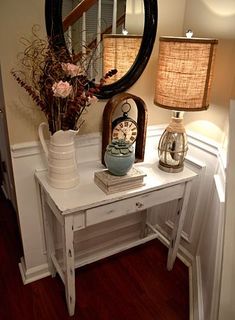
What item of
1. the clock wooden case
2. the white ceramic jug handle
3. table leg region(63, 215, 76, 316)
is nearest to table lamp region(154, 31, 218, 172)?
the clock wooden case

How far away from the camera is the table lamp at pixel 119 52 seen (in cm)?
148

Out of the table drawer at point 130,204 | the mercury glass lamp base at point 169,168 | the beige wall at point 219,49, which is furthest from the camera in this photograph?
the mercury glass lamp base at point 169,168

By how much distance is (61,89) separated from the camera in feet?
3.71

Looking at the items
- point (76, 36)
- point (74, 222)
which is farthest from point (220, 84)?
point (74, 222)

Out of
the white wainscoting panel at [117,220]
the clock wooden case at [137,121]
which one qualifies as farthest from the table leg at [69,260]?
the clock wooden case at [137,121]

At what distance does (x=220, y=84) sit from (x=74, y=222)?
1.09 metres

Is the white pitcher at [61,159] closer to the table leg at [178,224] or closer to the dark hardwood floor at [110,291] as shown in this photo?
the table leg at [178,224]

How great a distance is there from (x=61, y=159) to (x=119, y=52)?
27.2 inches

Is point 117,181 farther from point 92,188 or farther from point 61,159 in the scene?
point 61,159

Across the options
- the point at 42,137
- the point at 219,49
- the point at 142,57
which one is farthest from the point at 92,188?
the point at 219,49

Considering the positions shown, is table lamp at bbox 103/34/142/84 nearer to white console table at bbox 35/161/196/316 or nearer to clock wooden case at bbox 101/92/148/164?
clock wooden case at bbox 101/92/148/164

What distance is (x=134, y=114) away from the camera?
5.72 feet

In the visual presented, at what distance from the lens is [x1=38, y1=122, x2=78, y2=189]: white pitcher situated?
132 cm

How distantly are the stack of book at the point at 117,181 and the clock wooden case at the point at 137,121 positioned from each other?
24 cm
